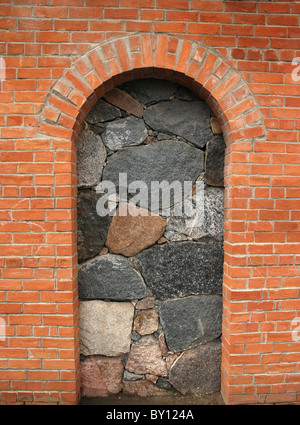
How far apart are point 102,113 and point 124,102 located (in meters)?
0.20

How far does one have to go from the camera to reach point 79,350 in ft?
6.76

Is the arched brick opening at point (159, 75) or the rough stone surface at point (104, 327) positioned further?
the rough stone surface at point (104, 327)

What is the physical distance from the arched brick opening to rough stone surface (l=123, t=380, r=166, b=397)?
1.45ft

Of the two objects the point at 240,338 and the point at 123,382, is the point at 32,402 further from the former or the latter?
the point at 240,338

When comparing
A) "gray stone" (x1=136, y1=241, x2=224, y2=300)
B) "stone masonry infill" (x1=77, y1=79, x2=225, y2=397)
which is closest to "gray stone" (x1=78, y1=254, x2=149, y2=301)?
"stone masonry infill" (x1=77, y1=79, x2=225, y2=397)

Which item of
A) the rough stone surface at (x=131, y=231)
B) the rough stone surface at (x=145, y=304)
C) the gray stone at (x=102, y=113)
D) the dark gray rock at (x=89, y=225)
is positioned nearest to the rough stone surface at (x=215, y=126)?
the gray stone at (x=102, y=113)

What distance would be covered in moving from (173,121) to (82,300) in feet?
5.43

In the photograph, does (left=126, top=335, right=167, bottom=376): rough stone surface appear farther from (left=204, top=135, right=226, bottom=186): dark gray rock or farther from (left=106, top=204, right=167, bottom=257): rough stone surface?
(left=204, top=135, right=226, bottom=186): dark gray rock

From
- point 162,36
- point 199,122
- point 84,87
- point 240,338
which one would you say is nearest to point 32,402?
point 240,338

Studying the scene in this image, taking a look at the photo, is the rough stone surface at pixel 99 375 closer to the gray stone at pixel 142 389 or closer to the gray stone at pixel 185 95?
the gray stone at pixel 142 389

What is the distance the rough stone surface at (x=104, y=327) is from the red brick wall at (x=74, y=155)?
0.22 metres

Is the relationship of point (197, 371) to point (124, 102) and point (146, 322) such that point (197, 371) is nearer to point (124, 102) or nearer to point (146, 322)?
point (146, 322)

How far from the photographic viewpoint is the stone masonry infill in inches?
81.3

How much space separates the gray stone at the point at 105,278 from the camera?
207 cm
